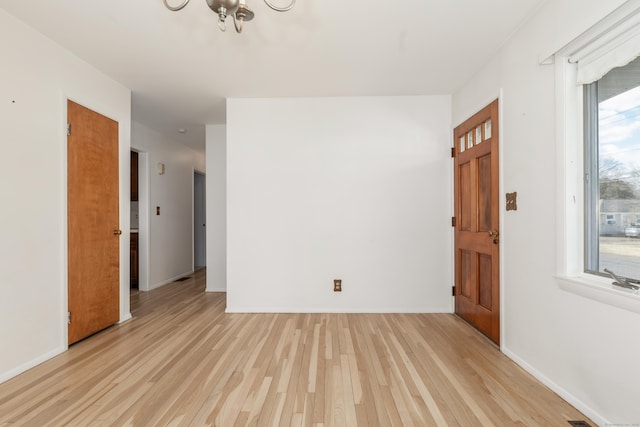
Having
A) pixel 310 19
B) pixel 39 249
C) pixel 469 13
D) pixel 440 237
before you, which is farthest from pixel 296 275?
pixel 469 13

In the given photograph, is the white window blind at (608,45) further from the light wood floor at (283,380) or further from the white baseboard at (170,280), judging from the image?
the white baseboard at (170,280)

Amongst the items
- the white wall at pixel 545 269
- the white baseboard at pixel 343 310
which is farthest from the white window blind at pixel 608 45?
the white baseboard at pixel 343 310

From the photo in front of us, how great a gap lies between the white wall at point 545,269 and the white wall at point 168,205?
462cm

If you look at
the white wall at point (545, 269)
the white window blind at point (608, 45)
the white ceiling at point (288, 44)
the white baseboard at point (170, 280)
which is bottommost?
the white baseboard at point (170, 280)

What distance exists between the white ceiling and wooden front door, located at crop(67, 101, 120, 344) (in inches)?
24.0

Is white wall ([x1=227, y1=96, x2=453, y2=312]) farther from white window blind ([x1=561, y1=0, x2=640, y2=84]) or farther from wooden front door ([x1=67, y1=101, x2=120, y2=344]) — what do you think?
white window blind ([x1=561, y1=0, x2=640, y2=84])

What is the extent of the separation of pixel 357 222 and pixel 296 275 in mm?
934

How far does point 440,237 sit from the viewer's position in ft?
11.6

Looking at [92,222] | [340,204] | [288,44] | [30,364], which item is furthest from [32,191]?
[340,204]

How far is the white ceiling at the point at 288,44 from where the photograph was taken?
2080 millimetres

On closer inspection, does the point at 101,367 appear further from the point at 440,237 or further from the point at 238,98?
the point at 440,237

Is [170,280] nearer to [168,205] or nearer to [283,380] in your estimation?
[168,205]

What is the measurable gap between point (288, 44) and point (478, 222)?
234 cm

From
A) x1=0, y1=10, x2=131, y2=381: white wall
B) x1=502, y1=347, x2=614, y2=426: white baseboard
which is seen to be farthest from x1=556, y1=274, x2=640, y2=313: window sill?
x1=0, y1=10, x2=131, y2=381: white wall
